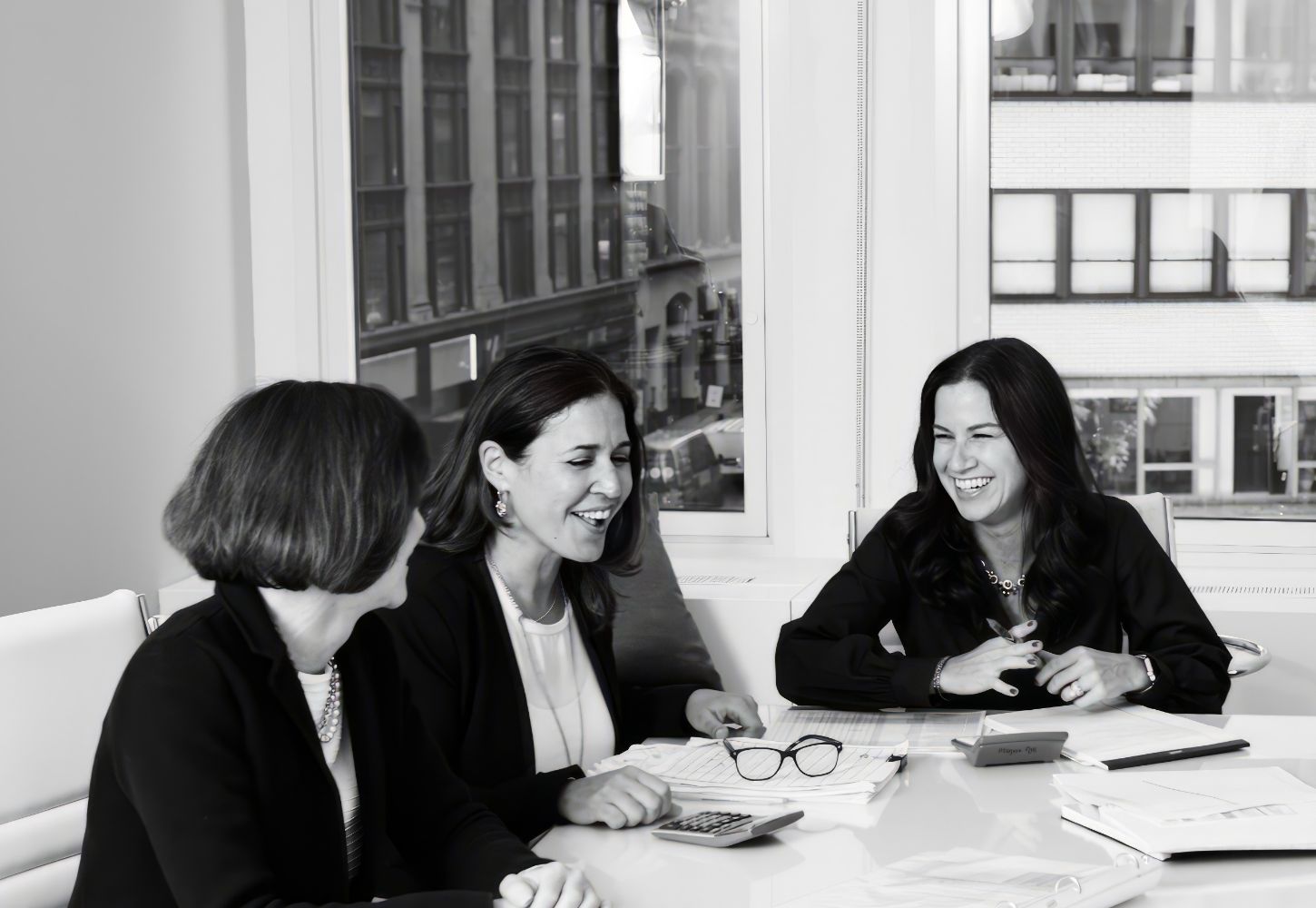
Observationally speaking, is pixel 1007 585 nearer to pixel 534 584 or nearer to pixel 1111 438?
pixel 534 584

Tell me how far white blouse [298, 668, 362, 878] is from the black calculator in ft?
1.15

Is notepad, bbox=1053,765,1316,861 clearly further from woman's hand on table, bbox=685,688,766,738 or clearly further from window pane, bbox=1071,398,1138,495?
window pane, bbox=1071,398,1138,495

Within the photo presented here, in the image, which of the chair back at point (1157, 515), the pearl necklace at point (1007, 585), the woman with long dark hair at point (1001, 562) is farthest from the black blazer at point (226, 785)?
the chair back at point (1157, 515)

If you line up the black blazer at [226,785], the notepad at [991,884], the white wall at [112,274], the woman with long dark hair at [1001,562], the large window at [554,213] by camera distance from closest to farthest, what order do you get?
the black blazer at [226,785]
the notepad at [991,884]
the woman with long dark hair at [1001,562]
the white wall at [112,274]
the large window at [554,213]

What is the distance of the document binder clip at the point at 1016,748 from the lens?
187cm

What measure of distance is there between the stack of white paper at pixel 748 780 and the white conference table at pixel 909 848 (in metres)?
0.02

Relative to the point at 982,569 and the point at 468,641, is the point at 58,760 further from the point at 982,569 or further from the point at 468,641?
the point at 982,569

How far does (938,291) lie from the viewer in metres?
3.68

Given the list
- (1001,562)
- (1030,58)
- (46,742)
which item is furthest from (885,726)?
(1030,58)

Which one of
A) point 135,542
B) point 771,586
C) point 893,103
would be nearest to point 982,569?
point 771,586

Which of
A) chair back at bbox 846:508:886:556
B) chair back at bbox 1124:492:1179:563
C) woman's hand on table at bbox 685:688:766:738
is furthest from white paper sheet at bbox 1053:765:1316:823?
chair back at bbox 846:508:886:556

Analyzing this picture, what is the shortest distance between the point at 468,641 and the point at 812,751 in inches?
20.9

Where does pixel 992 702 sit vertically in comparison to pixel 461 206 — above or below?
below

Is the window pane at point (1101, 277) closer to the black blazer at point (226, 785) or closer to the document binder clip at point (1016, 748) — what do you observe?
the document binder clip at point (1016, 748)
